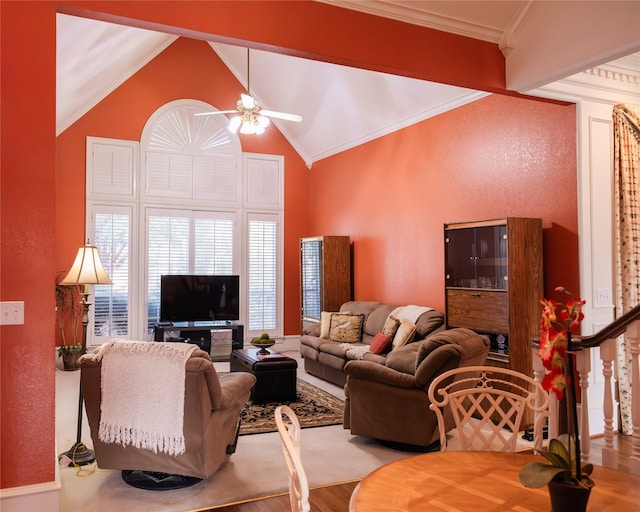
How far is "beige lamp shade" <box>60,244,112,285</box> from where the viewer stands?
12.7 feet

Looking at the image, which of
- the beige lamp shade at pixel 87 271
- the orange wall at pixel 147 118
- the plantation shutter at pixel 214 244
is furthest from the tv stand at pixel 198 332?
the beige lamp shade at pixel 87 271

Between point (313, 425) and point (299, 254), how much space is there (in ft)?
14.7

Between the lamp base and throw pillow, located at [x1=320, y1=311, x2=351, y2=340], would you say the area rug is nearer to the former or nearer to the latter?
throw pillow, located at [x1=320, y1=311, x2=351, y2=340]

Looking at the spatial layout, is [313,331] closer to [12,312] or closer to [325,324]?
[325,324]

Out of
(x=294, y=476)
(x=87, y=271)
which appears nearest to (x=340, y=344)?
(x=87, y=271)

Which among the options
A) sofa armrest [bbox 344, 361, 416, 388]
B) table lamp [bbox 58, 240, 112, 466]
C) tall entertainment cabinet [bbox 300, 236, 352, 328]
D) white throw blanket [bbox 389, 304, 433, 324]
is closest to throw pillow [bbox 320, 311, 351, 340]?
tall entertainment cabinet [bbox 300, 236, 352, 328]

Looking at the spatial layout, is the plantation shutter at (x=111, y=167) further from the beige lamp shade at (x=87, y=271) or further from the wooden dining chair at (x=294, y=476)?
the wooden dining chair at (x=294, y=476)

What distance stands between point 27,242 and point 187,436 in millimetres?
1504

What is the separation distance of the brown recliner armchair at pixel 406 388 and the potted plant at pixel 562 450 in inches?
95.5

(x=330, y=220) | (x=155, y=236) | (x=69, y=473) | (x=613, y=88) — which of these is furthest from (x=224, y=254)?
(x=613, y=88)

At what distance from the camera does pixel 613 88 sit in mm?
4715

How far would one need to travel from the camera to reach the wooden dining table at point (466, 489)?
155cm

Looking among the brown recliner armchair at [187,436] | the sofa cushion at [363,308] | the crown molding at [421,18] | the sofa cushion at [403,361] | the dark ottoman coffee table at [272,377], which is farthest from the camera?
the sofa cushion at [363,308]

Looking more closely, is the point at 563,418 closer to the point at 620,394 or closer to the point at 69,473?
the point at 620,394
